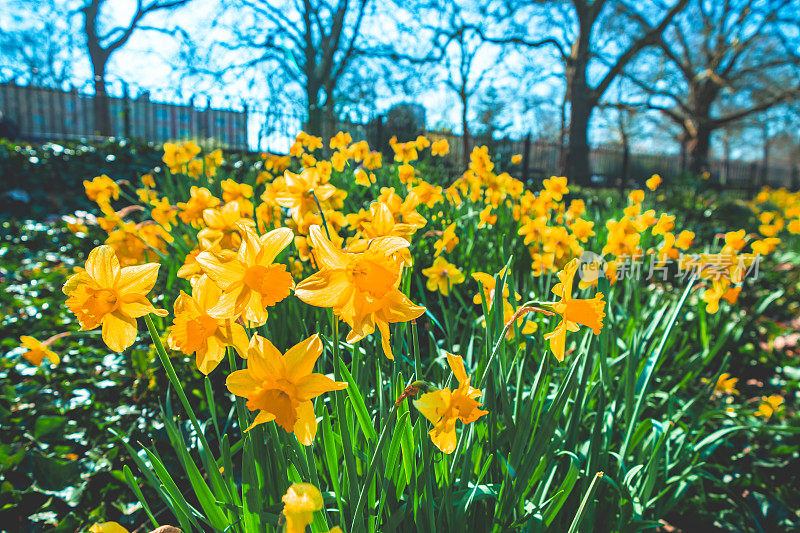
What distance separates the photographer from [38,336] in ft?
7.27

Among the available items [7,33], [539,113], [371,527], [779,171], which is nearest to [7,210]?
[371,527]

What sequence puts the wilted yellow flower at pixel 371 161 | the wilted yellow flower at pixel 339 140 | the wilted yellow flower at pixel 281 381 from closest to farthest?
the wilted yellow flower at pixel 281 381 → the wilted yellow flower at pixel 371 161 → the wilted yellow flower at pixel 339 140

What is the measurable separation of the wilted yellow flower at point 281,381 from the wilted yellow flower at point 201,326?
0.09m

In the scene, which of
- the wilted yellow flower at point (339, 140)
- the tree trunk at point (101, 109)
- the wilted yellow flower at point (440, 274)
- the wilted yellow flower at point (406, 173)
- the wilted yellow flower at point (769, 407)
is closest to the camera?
the wilted yellow flower at point (440, 274)

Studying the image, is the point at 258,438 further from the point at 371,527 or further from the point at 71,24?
the point at 71,24

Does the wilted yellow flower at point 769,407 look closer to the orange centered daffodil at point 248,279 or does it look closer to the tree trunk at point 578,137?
the orange centered daffodil at point 248,279

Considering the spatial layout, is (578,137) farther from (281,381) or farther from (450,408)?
(281,381)

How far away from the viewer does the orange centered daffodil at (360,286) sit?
68 cm

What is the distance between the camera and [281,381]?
0.67 metres

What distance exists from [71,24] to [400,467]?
83.4ft

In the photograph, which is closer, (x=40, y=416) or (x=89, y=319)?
(x=89, y=319)

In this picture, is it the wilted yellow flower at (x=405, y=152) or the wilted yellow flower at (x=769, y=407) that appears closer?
the wilted yellow flower at (x=769, y=407)

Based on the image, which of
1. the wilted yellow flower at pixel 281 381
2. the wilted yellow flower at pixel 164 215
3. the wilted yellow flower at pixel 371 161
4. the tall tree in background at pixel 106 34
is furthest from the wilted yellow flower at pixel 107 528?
the tall tree in background at pixel 106 34

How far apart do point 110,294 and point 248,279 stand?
0.24 meters
